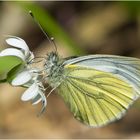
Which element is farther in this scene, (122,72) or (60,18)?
(60,18)

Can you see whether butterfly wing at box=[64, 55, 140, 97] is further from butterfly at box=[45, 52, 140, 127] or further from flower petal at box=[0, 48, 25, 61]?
flower petal at box=[0, 48, 25, 61]

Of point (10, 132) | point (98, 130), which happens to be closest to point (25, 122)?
point (10, 132)

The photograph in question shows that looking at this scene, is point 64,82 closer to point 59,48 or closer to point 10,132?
point 10,132

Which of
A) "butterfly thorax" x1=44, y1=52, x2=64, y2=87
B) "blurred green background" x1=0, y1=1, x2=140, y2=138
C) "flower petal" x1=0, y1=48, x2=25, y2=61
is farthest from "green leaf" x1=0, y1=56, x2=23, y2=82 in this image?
"blurred green background" x1=0, y1=1, x2=140, y2=138

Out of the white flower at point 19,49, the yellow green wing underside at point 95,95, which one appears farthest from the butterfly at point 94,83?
the white flower at point 19,49

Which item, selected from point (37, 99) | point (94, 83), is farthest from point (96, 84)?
point (37, 99)

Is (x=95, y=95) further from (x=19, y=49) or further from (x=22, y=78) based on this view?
(x=22, y=78)

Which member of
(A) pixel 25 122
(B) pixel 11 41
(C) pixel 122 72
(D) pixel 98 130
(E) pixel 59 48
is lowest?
(D) pixel 98 130

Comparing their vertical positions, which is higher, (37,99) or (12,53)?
(12,53)
